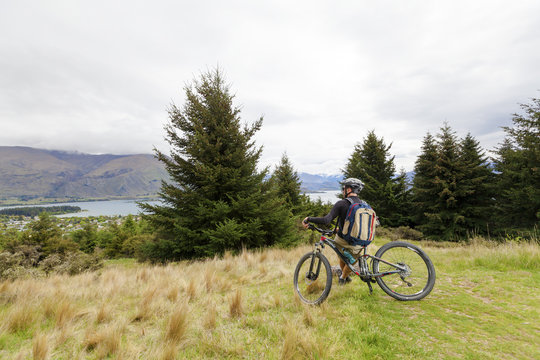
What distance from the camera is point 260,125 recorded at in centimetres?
1170

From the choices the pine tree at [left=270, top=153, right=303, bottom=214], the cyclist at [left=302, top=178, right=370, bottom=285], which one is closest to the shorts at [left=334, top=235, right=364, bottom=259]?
the cyclist at [left=302, top=178, right=370, bottom=285]

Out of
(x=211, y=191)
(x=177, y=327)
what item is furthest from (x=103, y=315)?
(x=211, y=191)

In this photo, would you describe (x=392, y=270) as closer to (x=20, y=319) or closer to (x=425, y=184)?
(x=20, y=319)

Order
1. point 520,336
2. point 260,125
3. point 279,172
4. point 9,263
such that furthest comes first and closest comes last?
point 279,172 < point 260,125 < point 9,263 < point 520,336

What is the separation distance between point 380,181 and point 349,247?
989 inches

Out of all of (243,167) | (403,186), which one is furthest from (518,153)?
(243,167)

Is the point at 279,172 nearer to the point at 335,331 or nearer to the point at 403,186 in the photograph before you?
the point at 403,186

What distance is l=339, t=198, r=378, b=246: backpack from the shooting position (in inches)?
139

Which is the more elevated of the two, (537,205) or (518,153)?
(518,153)

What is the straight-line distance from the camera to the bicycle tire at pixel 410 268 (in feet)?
11.1

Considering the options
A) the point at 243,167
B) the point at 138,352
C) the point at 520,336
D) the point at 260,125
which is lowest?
the point at 138,352

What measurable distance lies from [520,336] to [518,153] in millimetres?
22803

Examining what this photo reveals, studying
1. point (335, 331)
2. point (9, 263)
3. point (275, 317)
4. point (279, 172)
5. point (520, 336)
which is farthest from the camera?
point (279, 172)

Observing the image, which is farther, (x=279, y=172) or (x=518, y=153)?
(x=279, y=172)
